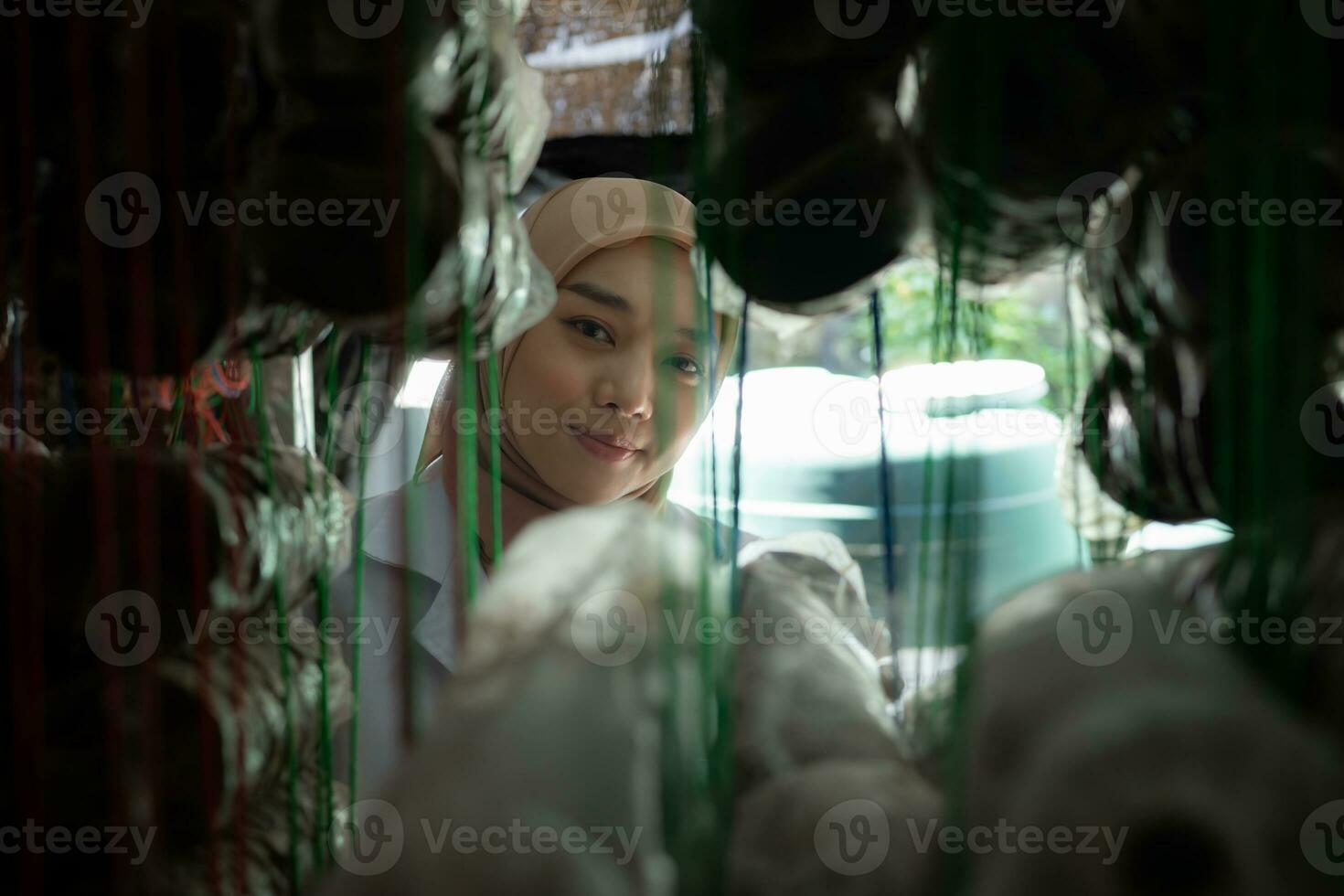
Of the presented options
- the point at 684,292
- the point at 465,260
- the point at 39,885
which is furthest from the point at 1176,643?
the point at 684,292

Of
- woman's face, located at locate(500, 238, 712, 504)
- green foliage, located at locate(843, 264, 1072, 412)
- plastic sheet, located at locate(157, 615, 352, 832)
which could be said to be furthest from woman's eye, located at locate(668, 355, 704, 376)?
plastic sheet, located at locate(157, 615, 352, 832)

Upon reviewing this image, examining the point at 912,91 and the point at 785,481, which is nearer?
the point at 912,91

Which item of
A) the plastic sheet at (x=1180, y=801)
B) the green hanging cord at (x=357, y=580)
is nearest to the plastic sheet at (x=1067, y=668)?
the plastic sheet at (x=1180, y=801)

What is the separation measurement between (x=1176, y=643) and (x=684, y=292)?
50 cm

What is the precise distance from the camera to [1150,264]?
31 cm

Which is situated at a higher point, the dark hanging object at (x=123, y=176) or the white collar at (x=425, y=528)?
the dark hanging object at (x=123, y=176)

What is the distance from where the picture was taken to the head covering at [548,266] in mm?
868

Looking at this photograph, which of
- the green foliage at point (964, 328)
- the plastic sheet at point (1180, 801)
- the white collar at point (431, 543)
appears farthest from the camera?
the white collar at point (431, 543)

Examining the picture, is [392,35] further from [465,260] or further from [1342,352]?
[1342,352]

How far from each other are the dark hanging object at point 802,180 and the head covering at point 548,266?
1.52 ft

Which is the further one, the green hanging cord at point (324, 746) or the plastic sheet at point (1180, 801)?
the green hanging cord at point (324, 746)

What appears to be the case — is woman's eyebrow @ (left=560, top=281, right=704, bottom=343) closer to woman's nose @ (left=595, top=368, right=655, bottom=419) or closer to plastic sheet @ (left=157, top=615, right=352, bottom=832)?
woman's nose @ (left=595, top=368, right=655, bottom=419)

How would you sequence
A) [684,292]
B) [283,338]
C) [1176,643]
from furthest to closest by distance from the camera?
[684,292]
[283,338]
[1176,643]

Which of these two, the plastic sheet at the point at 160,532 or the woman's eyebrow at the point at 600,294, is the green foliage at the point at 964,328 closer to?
the plastic sheet at the point at 160,532
